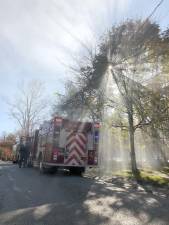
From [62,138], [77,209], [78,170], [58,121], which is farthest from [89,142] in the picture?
[77,209]

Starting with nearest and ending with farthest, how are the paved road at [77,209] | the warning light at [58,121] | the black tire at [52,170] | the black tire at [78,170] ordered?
the paved road at [77,209] < the warning light at [58,121] < the black tire at [52,170] < the black tire at [78,170]

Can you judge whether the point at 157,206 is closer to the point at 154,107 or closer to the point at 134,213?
the point at 134,213

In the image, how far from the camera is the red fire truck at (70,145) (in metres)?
17.3

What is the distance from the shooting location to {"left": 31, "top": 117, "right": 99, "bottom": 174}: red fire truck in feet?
56.6

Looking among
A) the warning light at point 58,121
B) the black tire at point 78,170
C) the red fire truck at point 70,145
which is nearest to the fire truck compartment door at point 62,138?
the red fire truck at point 70,145

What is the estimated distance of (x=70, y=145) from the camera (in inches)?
693

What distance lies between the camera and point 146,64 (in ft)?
69.9

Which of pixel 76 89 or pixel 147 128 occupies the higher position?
pixel 76 89

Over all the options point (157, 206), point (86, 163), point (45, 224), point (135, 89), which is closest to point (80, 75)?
point (135, 89)

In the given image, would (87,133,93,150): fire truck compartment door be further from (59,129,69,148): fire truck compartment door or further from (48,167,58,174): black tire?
(48,167,58,174): black tire

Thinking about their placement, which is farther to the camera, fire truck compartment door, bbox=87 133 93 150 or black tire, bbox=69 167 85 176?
black tire, bbox=69 167 85 176

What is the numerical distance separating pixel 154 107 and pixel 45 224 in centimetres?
1599

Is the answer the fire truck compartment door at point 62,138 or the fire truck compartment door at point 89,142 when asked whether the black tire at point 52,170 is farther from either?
the fire truck compartment door at point 89,142

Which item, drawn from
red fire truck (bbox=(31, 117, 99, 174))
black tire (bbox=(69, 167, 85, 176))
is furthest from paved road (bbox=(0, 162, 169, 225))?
black tire (bbox=(69, 167, 85, 176))
